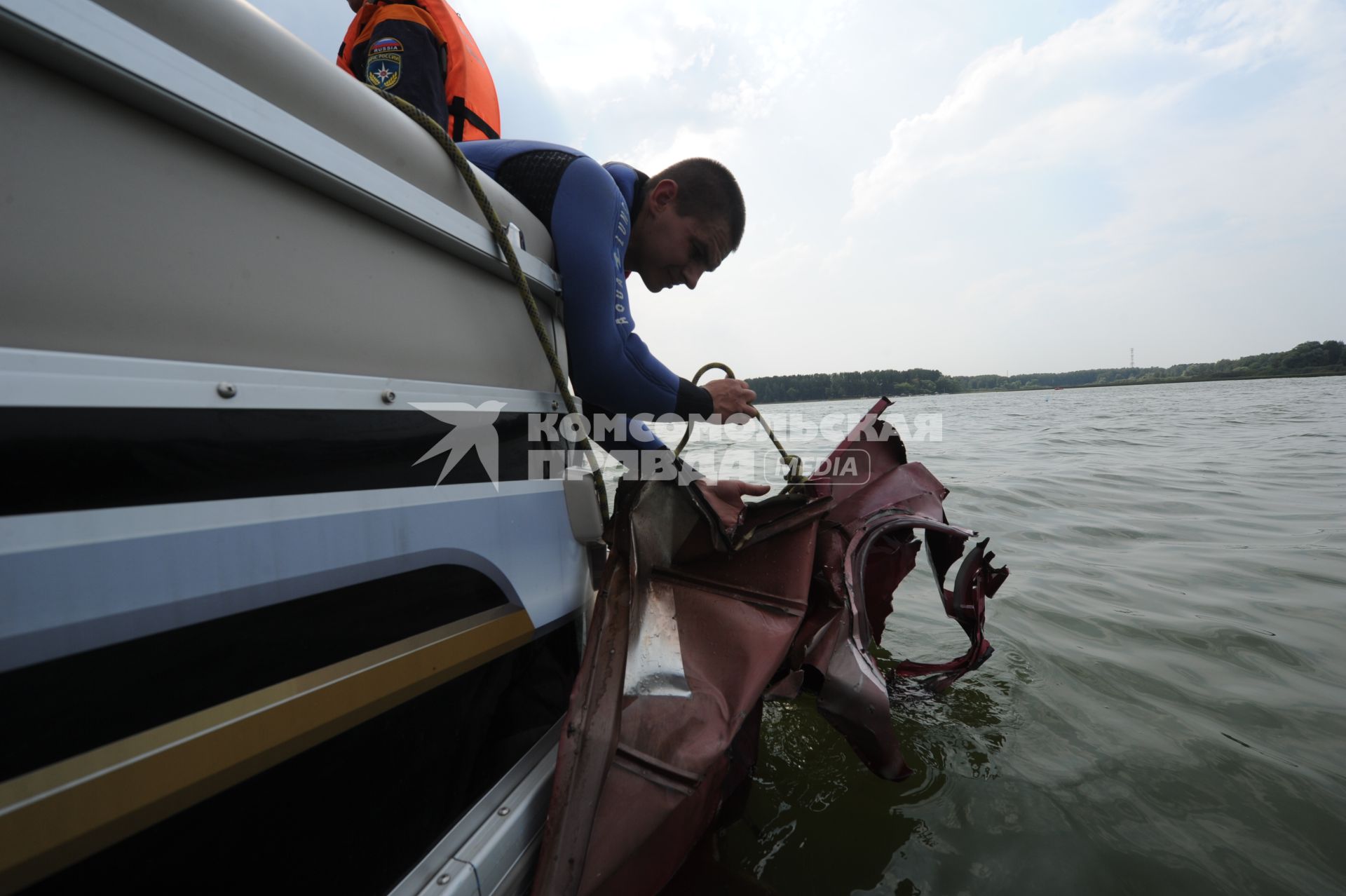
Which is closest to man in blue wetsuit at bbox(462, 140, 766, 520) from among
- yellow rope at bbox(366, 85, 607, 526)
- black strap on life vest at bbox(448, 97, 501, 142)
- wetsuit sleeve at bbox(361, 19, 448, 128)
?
yellow rope at bbox(366, 85, 607, 526)

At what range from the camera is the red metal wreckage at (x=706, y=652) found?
3.36ft

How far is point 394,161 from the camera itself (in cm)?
98

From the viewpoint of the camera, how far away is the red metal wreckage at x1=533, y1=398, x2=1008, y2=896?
102cm

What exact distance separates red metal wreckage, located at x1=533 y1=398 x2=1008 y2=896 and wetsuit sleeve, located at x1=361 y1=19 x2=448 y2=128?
4.82 feet

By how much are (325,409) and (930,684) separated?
1822mm

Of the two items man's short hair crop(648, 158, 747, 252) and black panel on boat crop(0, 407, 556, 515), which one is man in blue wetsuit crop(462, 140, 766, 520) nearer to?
man's short hair crop(648, 158, 747, 252)

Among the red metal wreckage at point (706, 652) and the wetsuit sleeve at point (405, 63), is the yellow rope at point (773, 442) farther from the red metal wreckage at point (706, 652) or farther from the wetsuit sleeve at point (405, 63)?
the wetsuit sleeve at point (405, 63)

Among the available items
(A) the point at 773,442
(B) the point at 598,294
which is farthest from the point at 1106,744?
(B) the point at 598,294

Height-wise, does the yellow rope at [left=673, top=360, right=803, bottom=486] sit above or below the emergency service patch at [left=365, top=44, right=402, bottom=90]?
below

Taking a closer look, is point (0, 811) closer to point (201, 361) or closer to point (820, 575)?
point (201, 361)

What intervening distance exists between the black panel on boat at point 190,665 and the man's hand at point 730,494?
0.81 m

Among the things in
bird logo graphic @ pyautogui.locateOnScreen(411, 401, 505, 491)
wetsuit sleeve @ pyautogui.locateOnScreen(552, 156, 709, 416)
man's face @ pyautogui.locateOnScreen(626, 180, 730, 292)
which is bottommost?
bird logo graphic @ pyautogui.locateOnScreen(411, 401, 505, 491)

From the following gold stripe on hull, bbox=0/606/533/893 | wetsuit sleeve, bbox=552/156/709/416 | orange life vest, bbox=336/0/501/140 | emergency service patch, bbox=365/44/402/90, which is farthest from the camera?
orange life vest, bbox=336/0/501/140

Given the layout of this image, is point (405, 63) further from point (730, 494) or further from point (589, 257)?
point (730, 494)
